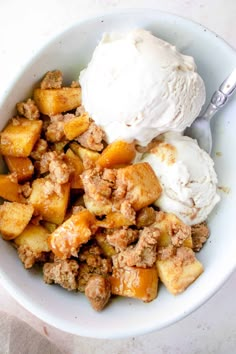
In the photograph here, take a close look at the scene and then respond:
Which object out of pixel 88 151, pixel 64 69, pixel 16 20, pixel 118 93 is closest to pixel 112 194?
pixel 88 151

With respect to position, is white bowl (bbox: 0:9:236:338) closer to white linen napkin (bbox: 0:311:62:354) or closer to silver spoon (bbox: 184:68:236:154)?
silver spoon (bbox: 184:68:236:154)

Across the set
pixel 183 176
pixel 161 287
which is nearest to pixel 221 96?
pixel 183 176

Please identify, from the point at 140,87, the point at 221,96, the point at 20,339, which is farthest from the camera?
the point at 20,339

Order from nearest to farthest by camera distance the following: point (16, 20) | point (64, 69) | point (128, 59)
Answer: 1. point (128, 59)
2. point (64, 69)
3. point (16, 20)

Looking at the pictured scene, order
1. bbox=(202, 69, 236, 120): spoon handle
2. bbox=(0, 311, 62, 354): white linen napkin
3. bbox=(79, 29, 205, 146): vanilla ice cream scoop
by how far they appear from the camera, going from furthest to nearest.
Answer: bbox=(0, 311, 62, 354): white linen napkin → bbox=(202, 69, 236, 120): spoon handle → bbox=(79, 29, 205, 146): vanilla ice cream scoop

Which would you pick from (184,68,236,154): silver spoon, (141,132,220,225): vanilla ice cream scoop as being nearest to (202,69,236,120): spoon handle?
(184,68,236,154): silver spoon

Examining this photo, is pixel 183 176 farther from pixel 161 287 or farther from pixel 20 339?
pixel 20 339

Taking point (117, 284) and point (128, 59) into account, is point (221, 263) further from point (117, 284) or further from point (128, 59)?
point (128, 59)
